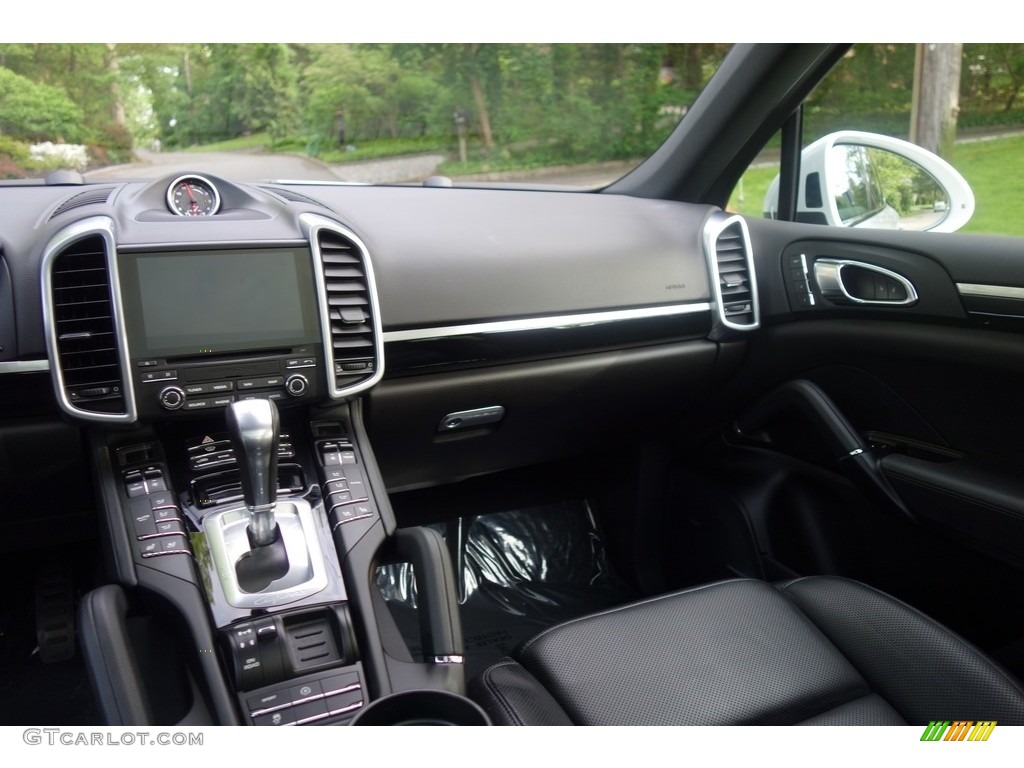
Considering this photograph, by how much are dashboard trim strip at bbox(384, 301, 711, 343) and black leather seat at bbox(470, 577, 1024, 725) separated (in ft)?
2.37

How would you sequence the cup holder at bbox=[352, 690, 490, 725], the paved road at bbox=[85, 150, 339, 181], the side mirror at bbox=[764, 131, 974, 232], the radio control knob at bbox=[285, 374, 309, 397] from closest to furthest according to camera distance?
the cup holder at bbox=[352, 690, 490, 725], the radio control knob at bbox=[285, 374, 309, 397], the paved road at bbox=[85, 150, 339, 181], the side mirror at bbox=[764, 131, 974, 232]

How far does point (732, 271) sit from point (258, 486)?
4.45ft

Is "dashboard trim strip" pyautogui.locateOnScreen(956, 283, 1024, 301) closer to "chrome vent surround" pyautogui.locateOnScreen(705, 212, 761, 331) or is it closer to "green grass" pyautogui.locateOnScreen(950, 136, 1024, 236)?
"green grass" pyautogui.locateOnScreen(950, 136, 1024, 236)

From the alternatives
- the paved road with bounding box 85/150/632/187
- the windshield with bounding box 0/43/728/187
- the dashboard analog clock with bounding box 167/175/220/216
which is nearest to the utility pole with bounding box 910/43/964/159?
the windshield with bounding box 0/43/728/187

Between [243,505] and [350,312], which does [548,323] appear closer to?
[350,312]

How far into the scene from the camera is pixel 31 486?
180cm

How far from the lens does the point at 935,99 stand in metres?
2.06

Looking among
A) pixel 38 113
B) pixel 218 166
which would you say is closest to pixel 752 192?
pixel 218 166

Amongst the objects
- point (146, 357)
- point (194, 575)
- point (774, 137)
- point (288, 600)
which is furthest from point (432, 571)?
point (774, 137)

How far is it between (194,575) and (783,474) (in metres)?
1.55

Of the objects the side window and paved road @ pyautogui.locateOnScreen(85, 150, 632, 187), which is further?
the side window

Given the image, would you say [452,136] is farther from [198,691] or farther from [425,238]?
[198,691]

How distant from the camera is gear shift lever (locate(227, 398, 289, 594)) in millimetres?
1437

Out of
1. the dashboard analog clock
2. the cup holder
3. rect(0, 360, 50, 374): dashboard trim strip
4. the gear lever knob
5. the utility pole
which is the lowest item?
the cup holder
